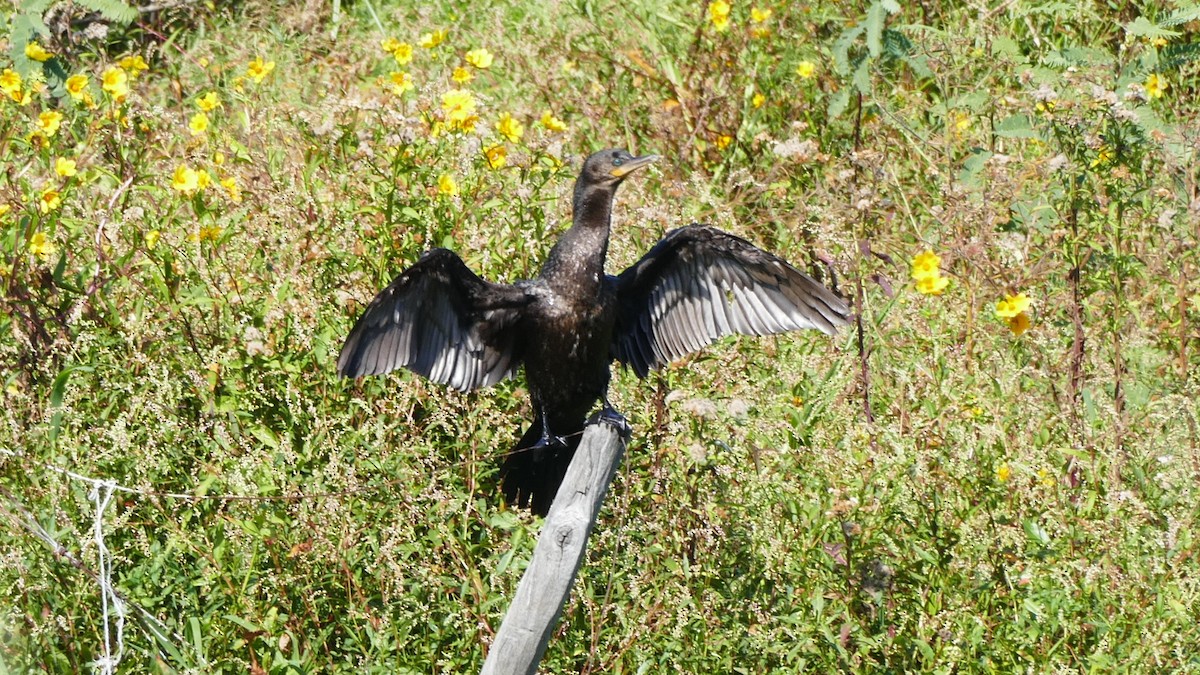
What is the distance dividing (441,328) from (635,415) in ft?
2.13

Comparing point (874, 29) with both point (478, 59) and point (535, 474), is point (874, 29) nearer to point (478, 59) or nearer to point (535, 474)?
point (478, 59)

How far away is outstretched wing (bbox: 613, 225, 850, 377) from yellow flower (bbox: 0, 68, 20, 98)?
7.20ft

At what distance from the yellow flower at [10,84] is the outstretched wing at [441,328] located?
1906 mm

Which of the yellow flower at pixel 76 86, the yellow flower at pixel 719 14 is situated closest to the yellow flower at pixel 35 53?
the yellow flower at pixel 76 86

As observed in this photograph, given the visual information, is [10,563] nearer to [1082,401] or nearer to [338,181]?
[338,181]

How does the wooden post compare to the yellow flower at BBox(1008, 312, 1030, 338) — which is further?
the yellow flower at BBox(1008, 312, 1030, 338)

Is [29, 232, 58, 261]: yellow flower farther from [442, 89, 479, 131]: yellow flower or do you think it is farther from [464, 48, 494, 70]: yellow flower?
[464, 48, 494, 70]: yellow flower

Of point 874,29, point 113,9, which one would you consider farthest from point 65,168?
point 874,29

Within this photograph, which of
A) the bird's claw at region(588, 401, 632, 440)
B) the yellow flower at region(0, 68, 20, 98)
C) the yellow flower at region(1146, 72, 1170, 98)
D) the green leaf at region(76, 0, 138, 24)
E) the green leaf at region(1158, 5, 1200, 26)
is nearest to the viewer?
the bird's claw at region(588, 401, 632, 440)

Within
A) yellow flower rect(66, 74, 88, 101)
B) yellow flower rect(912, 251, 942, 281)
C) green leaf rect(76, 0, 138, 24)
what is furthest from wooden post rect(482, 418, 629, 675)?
green leaf rect(76, 0, 138, 24)

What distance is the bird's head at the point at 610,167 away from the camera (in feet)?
13.0

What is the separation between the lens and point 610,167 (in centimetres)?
400

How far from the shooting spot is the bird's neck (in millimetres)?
3877

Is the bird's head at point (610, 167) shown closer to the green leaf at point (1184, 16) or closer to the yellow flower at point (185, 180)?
the yellow flower at point (185, 180)
